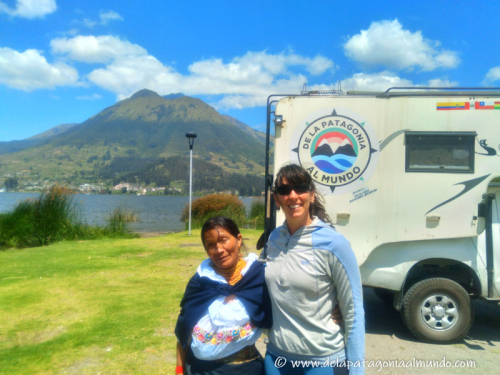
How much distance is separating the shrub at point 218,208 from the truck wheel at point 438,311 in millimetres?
12715

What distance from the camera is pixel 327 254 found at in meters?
1.88

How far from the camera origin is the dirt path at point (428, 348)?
143 inches

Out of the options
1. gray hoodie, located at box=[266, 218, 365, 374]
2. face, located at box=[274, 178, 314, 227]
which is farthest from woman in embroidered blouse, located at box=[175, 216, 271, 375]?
face, located at box=[274, 178, 314, 227]

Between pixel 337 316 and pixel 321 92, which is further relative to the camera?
pixel 321 92

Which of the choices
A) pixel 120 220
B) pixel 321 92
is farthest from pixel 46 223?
pixel 321 92

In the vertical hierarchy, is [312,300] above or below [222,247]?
below

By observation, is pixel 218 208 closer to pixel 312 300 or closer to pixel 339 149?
pixel 339 149

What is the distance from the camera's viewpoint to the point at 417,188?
13.4ft

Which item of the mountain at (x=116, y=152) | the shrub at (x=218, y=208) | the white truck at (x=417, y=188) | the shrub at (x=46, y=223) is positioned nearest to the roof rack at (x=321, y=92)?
the white truck at (x=417, y=188)

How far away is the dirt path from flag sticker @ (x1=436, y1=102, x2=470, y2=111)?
107 inches

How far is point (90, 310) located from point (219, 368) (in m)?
3.66

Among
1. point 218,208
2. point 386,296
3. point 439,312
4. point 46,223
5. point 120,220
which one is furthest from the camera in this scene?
point 218,208

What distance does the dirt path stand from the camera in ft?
12.0

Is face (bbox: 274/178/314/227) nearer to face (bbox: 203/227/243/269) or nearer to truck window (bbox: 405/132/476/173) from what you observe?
face (bbox: 203/227/243/269)
